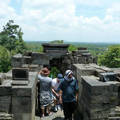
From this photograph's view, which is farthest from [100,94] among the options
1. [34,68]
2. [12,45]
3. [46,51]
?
[12,45]

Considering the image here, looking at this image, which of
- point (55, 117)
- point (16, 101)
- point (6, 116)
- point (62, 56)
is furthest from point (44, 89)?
point (62, 56)

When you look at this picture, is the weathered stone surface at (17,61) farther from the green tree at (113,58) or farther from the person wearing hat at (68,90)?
the green tree at (113,58)

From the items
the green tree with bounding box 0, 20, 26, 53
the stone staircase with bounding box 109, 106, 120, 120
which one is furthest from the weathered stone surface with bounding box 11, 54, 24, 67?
the green tree with bounding box 0, 20, 26, 53

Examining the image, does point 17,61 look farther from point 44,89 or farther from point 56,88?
point 44,89

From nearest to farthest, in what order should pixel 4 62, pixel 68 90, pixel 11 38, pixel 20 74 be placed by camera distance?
pixel 20 74 < pixel 68 90 < pixel 4 62 < pixel 11 38

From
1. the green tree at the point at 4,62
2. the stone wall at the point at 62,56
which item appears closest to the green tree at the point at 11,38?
the green tree at the point at 4,62

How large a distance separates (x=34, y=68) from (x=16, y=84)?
369cm

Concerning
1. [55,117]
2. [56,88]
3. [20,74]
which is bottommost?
[55,117]

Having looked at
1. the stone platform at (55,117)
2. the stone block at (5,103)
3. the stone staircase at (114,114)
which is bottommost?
the stone platform at (55,117)

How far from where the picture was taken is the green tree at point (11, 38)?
4925 centimetres

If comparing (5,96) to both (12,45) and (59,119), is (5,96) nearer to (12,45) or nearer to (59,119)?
(59,119)

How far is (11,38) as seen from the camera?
50.0 metres

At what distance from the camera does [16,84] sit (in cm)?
409

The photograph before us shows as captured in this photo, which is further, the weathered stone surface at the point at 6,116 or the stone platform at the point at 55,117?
the stone platform at the point at 55,117
